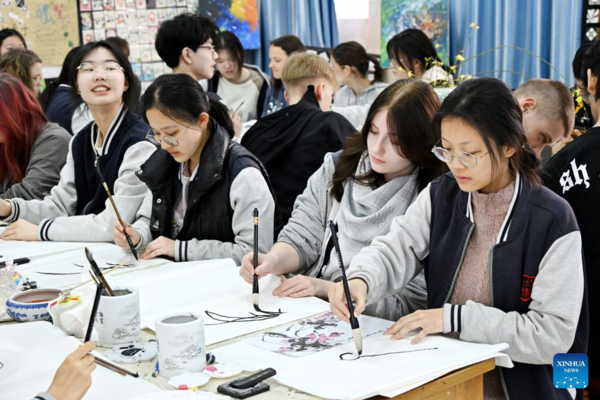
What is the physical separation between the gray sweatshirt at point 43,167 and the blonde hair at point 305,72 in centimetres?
105

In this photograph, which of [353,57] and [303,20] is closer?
[353,57]

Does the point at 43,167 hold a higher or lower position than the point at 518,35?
lower

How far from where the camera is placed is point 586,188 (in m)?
1.97

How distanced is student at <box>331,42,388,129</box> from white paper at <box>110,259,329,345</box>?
136 inches

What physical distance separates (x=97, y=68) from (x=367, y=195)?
127 cm

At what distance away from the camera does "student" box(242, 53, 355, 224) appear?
2.86 metres

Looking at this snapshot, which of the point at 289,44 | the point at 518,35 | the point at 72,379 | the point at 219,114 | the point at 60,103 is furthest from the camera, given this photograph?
the point at 289,44

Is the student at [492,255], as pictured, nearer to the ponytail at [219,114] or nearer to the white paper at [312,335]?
the white paper at [312,335]

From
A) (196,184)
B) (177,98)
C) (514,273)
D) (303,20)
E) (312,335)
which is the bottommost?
(312,335)

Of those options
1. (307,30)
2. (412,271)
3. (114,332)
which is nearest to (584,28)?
(307,30)

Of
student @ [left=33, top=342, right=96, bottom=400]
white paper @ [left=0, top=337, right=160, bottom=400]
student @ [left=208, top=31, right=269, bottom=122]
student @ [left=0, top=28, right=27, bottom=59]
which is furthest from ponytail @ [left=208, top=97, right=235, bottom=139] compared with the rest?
student @ [left=0, top=28, right=27, bottom=59]

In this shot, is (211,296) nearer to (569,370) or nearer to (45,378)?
(45,378)

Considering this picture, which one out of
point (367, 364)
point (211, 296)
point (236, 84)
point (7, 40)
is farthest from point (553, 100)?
point (7, 40)

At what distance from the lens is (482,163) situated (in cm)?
143
